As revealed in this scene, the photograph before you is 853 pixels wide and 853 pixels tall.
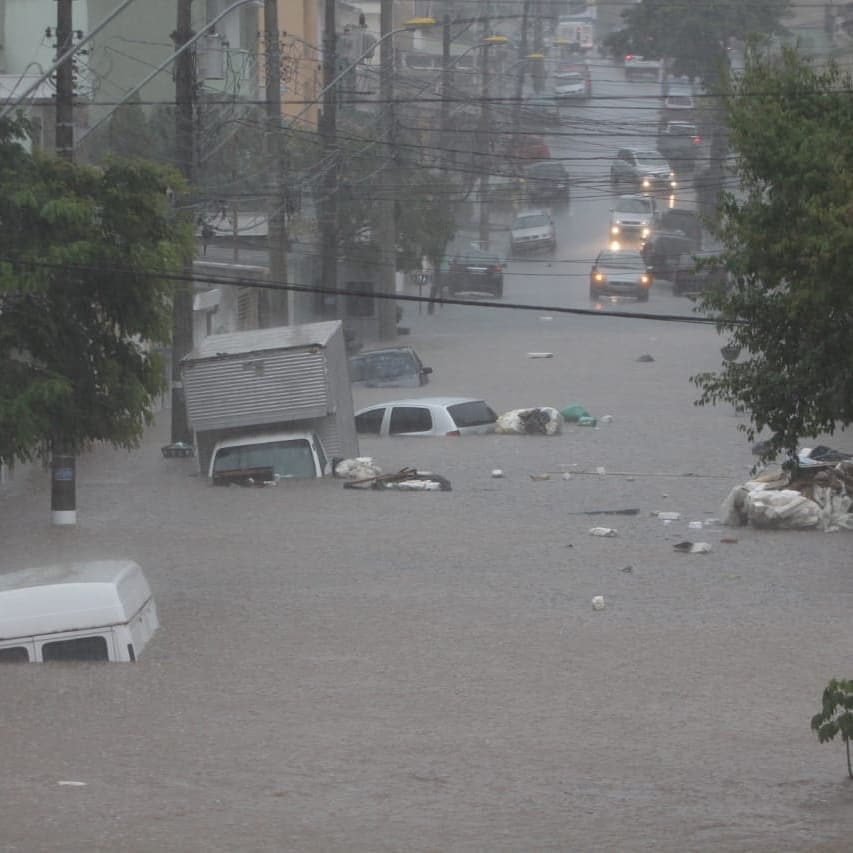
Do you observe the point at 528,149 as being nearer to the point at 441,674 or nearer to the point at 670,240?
the point at 670,240

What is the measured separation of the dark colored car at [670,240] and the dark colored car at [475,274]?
5.66 m

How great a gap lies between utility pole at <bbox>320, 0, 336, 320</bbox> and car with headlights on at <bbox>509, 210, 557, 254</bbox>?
23501 mm

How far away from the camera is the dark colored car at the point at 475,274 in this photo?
6072 cm

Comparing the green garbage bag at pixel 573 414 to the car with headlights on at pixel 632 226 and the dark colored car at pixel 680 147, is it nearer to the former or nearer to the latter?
the car with headlights on at pixel 632 226

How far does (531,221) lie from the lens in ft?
229

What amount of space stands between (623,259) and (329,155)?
2492 centimetres

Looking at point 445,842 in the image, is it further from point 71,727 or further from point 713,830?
point 71,727

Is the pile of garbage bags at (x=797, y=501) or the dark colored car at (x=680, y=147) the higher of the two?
the dark colored car at (x=680, y=147)

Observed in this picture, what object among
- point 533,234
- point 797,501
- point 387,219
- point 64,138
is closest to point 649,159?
point 533,234

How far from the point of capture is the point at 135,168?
17.0 meters

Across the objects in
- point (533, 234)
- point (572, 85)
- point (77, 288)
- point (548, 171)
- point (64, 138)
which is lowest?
point (77, 288)

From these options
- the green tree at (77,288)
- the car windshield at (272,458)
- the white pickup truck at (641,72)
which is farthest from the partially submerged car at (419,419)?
the white pickup truck at (641,72)

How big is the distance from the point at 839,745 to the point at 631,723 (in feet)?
5.39

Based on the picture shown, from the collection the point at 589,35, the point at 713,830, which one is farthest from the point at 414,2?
the point at 713,830
